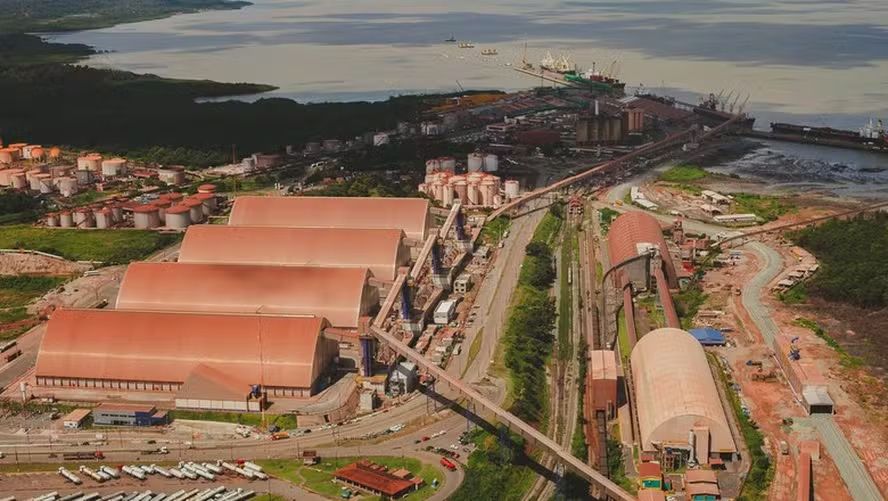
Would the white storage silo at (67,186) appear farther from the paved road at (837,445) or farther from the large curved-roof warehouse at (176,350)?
the paved road at (837,445)

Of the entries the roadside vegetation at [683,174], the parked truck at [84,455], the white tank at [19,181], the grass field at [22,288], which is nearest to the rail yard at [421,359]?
the parked truck at [84,455]

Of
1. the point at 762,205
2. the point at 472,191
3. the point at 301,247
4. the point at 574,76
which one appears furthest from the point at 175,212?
the point at 574,76

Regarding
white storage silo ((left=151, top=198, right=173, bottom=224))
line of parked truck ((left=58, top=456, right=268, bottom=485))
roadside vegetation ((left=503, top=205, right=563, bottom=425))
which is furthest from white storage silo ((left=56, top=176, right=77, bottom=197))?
line of parked truck ((left=58, top=456, right=268, bottom=485))

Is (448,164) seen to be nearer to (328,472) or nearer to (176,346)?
(176,346)

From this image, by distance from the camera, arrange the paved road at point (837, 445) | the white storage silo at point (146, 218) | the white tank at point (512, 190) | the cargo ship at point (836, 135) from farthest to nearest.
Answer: the cargo ship at point (836, 135) → the white tank at point (512, 190) → the white storage silo at point (146, 218) → the paved road at point (837, 445)

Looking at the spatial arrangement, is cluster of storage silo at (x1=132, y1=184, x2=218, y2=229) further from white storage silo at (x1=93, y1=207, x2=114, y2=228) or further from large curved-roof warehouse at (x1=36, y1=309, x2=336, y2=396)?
large curved-roof warehouse at (x1=36, y1=309, x2=336, y2=396)

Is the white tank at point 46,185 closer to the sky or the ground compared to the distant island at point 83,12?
closer to the ground

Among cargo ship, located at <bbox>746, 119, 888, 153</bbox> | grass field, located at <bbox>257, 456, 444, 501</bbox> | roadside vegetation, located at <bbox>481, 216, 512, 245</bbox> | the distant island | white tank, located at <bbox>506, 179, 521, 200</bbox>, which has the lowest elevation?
grass field, located at <bbox>257, 456, 444, 501</bbox>
